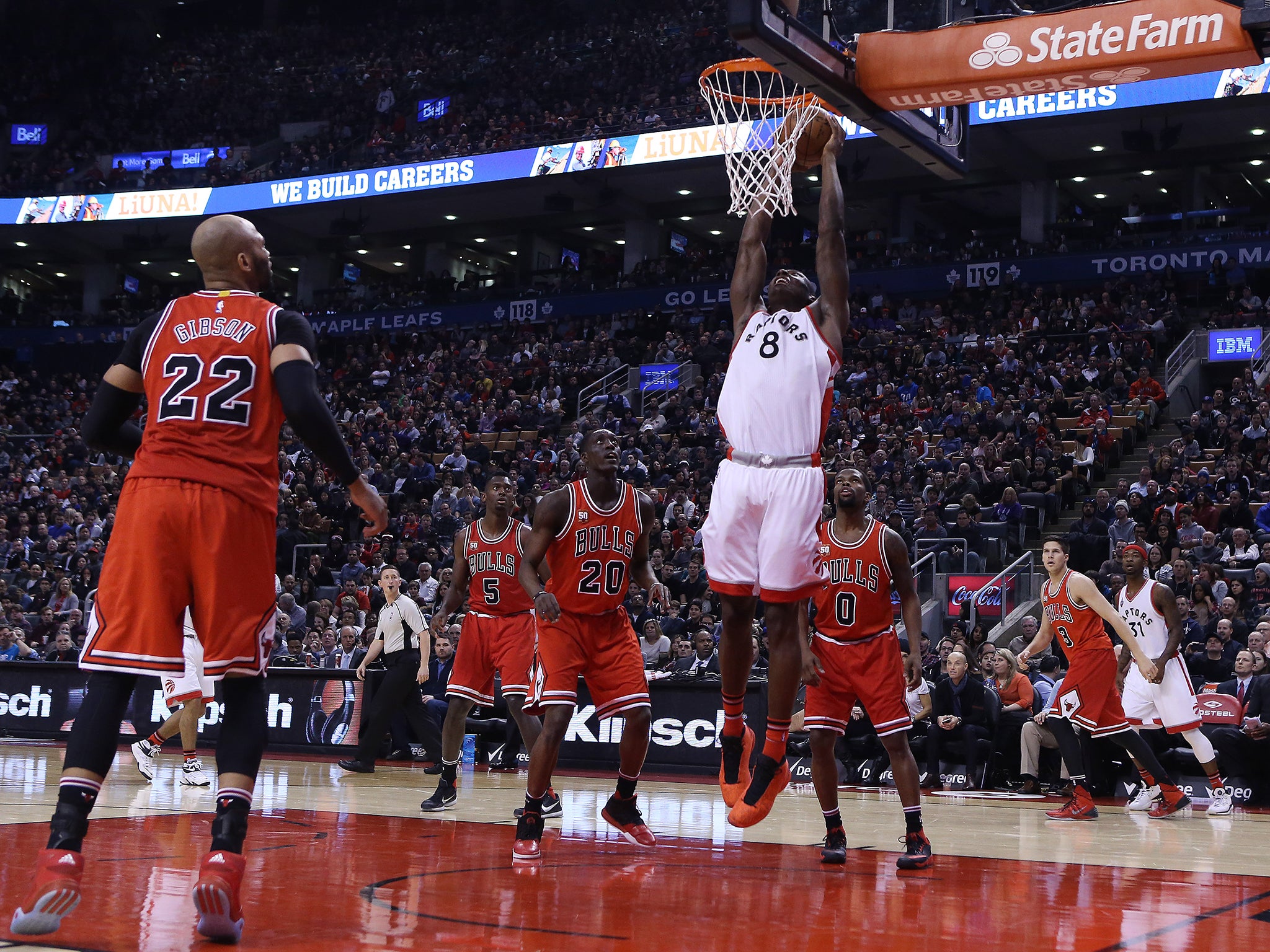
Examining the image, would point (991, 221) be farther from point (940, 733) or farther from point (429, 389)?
point (940, 733)

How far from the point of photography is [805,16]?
7.33 metres

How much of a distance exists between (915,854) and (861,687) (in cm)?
92

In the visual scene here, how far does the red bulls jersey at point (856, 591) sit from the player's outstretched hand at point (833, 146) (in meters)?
2.07

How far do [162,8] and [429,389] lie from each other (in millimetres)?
21250

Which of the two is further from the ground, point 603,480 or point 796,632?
point 603,480

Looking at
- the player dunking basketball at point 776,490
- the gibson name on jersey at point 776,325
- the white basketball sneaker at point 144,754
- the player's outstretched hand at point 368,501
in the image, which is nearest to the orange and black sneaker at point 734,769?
the player dunking basketball at point 776,490

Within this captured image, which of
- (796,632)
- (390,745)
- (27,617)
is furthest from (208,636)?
(27,617)

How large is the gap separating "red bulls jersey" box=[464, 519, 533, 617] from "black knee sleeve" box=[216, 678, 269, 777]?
189 inches

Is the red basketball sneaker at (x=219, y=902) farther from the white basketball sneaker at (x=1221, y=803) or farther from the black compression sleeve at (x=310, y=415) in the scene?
the white basketball sneaker at (x=1221, y=803)

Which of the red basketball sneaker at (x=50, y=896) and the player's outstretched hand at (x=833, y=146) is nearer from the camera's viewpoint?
the red basketball sneaker at (x=50, y=896)

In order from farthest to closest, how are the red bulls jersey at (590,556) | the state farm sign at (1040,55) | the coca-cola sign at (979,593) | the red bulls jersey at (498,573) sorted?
the coca-cola sign at (979,593) < the red bulls jersey at (498,573) < the state farm sign at (1040,55) < the red bulls jersey at (590,556)

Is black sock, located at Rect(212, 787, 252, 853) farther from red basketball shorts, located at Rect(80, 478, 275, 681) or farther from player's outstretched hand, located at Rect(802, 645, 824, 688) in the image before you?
player's outstretched hand, located at Rect(802, 645, 824, 688)

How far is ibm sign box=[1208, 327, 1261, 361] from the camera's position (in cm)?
2209

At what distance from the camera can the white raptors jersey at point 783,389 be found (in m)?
5.87
